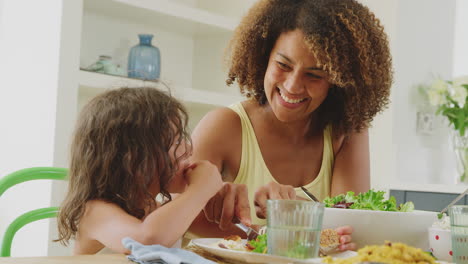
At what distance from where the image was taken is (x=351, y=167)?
1805 millimetres

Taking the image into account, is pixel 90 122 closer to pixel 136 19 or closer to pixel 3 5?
pixel 3 5

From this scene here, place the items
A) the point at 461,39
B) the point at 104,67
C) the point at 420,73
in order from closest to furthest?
the point at 104,67 < the point at 420,73 < the point at 461,39

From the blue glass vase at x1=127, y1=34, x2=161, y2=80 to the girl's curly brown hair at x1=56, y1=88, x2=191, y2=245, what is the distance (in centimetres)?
217

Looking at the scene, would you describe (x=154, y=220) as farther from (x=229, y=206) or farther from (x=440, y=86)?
(x=440, y=86)

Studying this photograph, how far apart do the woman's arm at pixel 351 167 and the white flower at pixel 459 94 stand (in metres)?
1.94

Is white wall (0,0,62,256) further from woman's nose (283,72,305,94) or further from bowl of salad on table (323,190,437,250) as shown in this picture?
bowl of salad on table (323,190,437,250)

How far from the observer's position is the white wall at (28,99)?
120 inches

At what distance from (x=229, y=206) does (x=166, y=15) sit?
2505mm

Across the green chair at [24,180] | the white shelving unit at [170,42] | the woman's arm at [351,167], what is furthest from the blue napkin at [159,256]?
the white shelving unit at [170,42]

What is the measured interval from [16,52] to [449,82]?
2.44 m

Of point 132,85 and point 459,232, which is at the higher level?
point 132,85

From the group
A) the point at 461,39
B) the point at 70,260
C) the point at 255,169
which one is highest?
the point at 461,39

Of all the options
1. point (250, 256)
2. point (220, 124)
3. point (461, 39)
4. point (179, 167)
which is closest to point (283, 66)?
point (220, 124)

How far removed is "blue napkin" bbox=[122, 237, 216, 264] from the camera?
84 cm
